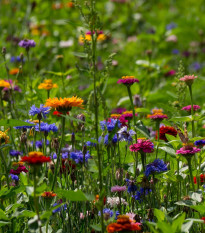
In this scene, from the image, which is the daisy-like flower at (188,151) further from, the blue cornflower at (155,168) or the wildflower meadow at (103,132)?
the blue cornflower at (155,168)

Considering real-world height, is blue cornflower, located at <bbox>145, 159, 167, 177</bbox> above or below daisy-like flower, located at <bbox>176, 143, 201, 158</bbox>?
below

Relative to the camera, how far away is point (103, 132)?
1.36 metres

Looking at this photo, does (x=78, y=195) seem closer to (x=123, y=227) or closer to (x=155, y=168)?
(x=123, y=227)

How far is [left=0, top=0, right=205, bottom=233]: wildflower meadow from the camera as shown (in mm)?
1385

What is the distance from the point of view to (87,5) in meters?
1.38

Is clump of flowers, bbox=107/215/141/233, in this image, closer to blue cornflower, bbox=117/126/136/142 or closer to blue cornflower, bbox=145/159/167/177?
blue cornflower, bbox=145/159/167/177

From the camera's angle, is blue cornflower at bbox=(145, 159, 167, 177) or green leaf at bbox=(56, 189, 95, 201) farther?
blue cornflower at bbox=(145, 159, 167, 177)

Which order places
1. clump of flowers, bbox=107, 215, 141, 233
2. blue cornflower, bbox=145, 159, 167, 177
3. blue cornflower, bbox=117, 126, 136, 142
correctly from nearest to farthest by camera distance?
clump of flowers, bbox=107, 215, 141, 233 < blue cornflower, bbox=145, 159, 167, 177 < blue cornflower, bbox=117, 126, 136, 142

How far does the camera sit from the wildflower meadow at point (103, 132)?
138 centimetres

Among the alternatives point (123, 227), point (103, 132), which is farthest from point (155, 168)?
point (123, 227)

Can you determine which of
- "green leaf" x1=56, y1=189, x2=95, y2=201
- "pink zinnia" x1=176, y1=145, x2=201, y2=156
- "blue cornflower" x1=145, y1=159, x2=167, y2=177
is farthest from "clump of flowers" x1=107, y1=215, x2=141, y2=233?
"blue cornflower" x1=145, y1=159, x2=167, y2=177

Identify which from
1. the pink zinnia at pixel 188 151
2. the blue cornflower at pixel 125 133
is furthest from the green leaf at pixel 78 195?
the blue cornflower at pixel 125 133

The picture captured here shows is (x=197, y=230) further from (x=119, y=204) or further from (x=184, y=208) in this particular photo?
(x=119, y=204)

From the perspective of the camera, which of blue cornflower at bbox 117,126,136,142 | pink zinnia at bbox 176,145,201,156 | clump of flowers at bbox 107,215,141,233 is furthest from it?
blue cornflower at bbox 117,126,136,142
